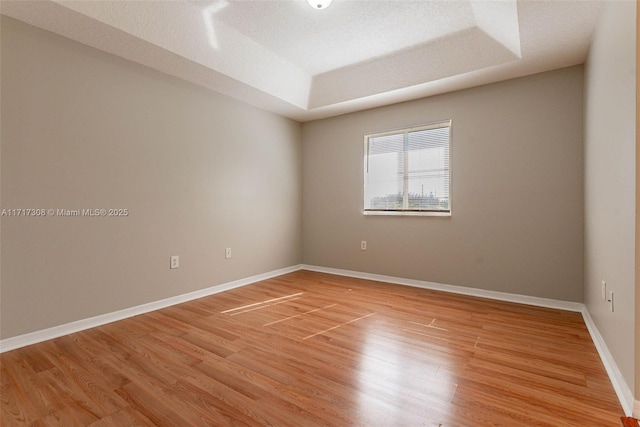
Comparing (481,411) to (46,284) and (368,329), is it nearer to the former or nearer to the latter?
(368,329)

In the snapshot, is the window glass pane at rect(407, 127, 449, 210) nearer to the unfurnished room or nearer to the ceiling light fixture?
the unfurnished room

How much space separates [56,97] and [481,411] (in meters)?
3.53

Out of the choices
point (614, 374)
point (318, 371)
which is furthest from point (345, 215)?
point (614, 374)

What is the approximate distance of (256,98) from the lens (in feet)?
12.3

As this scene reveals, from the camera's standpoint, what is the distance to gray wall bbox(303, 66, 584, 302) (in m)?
2.94

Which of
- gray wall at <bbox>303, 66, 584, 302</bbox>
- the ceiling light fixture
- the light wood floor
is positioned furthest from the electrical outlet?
the ceiling light fixture

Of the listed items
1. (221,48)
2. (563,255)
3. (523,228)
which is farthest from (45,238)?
(563,255)

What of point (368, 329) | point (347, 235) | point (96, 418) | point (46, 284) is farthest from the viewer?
point (347, 235)

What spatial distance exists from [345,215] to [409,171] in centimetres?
112

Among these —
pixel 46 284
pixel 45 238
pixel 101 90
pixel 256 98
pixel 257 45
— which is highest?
pixel 257 45

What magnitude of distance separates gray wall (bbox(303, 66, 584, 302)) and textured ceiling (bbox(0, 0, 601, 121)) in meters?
0.28

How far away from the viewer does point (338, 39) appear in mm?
3070

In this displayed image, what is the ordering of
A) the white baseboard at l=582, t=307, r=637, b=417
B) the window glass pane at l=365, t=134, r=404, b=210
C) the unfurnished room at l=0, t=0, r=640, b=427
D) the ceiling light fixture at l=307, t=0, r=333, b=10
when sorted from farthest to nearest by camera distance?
the window glass pane at l=365, t=134, r=404, b=210 → the ceiling light fixture at l=307, t=0, r=333, b=10 → the unfurnished room at l=0, t=0, r=640, b=427 → the white baseboard at l=582, t=307, r=637, b=417

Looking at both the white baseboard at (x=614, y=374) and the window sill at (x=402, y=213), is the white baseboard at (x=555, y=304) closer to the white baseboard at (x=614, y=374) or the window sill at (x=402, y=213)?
the white baseboard at (x=614, y=374)
